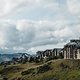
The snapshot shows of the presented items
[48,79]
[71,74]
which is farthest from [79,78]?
[48,79]

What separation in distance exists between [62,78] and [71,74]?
25.7 feet

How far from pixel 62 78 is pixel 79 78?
12064 millimetres

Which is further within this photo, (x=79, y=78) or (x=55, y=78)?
(x=55, y=78)

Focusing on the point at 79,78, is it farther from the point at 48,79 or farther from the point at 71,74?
the point at 48,79

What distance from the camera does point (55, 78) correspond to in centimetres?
19800

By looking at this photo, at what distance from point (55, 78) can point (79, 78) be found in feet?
63.2

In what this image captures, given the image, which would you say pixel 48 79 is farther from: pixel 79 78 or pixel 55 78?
pixel 79 78

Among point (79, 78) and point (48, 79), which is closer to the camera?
point (79, 78)

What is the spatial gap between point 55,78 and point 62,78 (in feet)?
24.8

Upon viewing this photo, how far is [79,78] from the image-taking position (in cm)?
18512

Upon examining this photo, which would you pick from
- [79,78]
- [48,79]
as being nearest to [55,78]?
[48,79]

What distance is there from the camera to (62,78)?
19175 cm

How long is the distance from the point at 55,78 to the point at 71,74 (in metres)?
11.0
